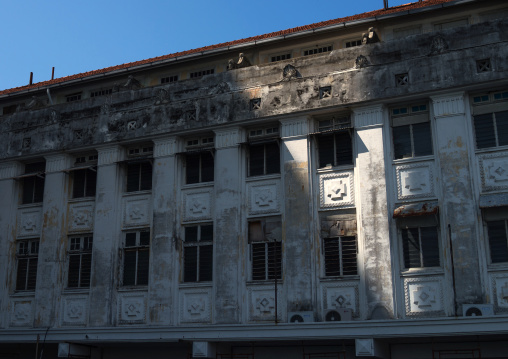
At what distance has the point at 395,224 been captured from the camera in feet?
55.5

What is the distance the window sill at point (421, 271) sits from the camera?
16156 mm

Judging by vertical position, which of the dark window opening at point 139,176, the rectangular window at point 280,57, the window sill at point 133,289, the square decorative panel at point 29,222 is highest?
the rectangular window at point 280,57

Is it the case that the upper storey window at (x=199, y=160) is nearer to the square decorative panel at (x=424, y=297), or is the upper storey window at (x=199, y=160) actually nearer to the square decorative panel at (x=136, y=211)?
the square decorative panel at (x=136, y=211)

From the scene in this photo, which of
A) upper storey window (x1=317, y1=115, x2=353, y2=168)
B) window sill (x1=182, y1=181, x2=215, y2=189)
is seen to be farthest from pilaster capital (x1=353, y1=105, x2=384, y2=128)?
window sill (x1=182, y1=181, x2=215, y2=189)

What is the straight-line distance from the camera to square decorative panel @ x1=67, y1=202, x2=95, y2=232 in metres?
20.6

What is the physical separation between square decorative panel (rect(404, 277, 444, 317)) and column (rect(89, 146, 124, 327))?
870 centimetres

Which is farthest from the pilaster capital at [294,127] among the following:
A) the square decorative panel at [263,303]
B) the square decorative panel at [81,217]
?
the square decorative panel at [81,217]

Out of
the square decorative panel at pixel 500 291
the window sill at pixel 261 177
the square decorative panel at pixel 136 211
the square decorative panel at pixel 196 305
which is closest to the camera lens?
the square decorative panel at pixel 500 291

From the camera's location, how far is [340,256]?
17375 millimetres

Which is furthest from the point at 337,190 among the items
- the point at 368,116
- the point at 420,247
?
the point at 420,247

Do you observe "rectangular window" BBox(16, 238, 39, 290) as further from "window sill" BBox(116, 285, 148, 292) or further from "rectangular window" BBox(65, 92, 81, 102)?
"rectangular window" BBox(65, 92, 81, 102)

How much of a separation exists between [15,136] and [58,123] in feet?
6.08

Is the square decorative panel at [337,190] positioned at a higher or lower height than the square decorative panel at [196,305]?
higher

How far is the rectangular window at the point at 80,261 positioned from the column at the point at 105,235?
0.50 m
